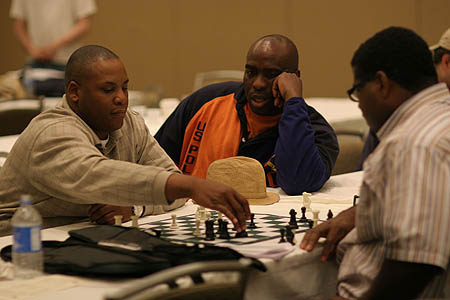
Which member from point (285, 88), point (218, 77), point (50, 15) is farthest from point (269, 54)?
point (218, 77)

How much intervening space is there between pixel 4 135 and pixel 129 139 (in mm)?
2450

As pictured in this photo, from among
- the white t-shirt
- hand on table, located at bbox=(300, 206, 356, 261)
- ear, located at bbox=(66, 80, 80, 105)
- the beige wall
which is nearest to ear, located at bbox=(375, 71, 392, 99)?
hand on table, located at bbox=(300, 206, 356, 261)

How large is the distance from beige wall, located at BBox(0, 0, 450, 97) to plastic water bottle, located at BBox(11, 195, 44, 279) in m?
6.47

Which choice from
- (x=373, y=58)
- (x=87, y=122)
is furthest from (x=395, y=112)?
(x=87, y=122)

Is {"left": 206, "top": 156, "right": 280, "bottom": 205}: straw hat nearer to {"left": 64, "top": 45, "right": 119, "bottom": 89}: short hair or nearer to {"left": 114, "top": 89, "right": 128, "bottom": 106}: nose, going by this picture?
{"left": 114, "top": 89, "right": 128, "bottom": 106}: nose

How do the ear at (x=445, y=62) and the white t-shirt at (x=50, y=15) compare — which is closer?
the ear at (x=445, y=62)

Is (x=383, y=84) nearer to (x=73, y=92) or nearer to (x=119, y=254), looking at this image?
(x=119, y=254)

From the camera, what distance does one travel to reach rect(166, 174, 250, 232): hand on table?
2184 mm

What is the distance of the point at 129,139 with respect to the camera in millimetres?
2867

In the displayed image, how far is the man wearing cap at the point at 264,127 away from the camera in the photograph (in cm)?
327

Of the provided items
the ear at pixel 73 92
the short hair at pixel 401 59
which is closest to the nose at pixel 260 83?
the ear at pixel 73 92

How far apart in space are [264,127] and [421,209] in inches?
75.7

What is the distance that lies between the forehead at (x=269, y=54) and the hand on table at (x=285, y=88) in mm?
68

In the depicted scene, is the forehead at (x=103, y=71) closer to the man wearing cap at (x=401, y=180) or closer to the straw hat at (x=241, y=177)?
the straw hat at (x=241, y=177)
